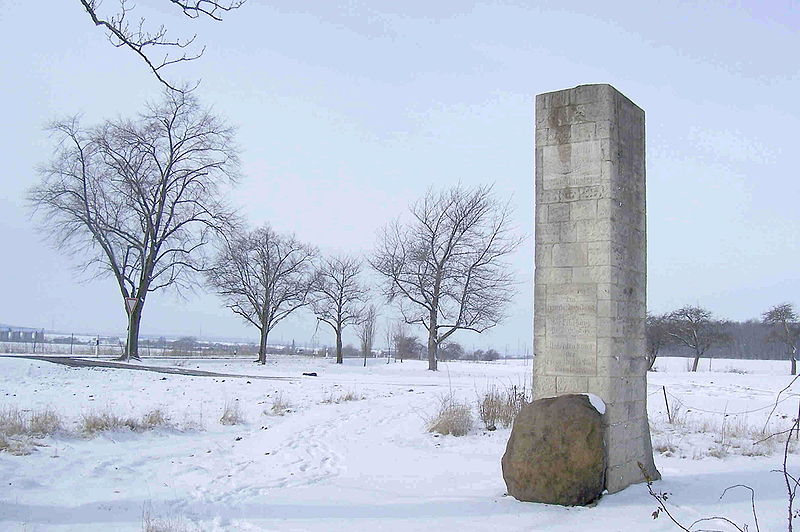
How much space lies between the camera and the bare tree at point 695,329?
51562mm

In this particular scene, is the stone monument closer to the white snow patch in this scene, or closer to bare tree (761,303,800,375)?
the white snow patch

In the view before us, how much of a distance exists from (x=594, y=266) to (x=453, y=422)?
215 inches

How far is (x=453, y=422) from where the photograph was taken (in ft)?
42.4

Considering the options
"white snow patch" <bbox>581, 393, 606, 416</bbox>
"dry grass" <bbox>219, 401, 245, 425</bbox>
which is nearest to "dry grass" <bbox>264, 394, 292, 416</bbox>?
"dry grass" <bbox>219, 401, 245, 425</bbox>

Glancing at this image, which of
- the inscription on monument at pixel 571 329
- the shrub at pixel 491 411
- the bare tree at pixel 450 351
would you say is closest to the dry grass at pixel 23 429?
the inscription on monument at pixel 571 329

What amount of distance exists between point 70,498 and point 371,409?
9.19 meters

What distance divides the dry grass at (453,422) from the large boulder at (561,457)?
4762mm

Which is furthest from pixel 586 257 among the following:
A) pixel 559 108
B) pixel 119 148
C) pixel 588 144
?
pixel 119 148

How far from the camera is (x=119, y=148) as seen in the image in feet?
105

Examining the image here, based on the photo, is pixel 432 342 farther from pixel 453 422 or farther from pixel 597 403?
pixel 597 403

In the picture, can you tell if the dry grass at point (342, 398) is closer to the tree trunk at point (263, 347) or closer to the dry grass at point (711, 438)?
the dry grass at point (711, 438)

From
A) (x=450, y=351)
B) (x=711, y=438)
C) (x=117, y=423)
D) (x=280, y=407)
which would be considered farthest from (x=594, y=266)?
(x=450, y=351)

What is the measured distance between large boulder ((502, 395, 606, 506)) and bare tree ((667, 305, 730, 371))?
4627 cm

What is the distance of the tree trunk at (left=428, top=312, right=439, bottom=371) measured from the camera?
122 ft
